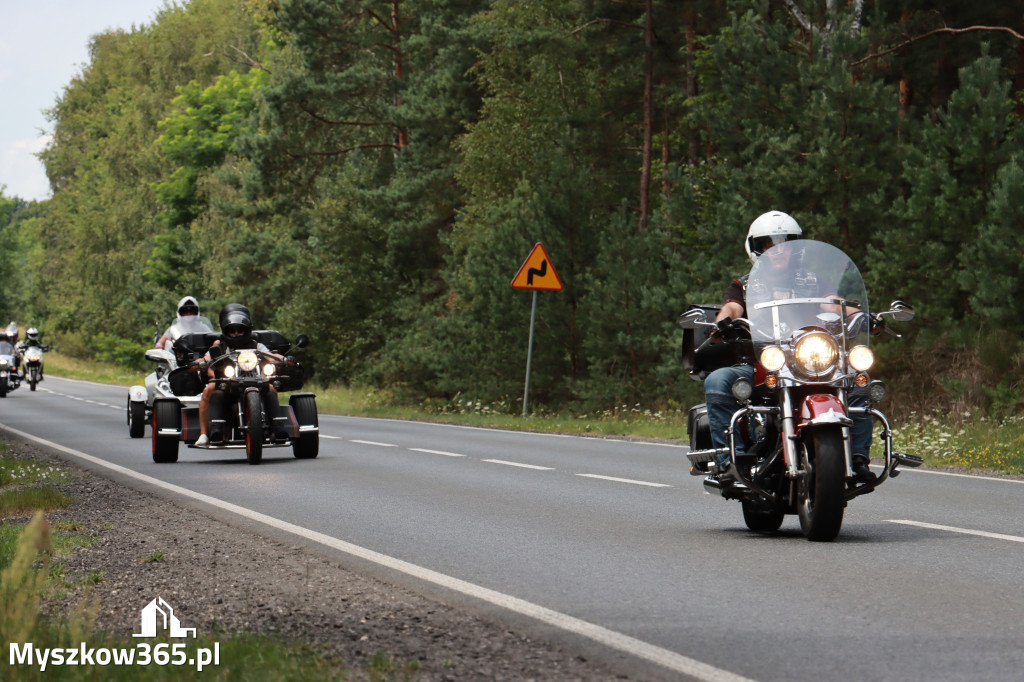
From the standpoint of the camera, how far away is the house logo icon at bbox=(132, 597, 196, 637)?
6.05 metres

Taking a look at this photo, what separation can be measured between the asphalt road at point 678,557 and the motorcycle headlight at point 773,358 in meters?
1.13

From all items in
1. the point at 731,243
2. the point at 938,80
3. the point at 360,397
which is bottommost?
the point at 360,397

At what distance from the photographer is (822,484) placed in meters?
8.37

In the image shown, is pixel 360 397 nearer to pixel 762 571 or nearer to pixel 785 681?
pixel 762 571

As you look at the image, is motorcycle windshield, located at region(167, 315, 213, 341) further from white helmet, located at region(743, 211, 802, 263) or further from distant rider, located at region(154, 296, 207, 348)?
white helmet, located at region(743, 211, 802, 263)

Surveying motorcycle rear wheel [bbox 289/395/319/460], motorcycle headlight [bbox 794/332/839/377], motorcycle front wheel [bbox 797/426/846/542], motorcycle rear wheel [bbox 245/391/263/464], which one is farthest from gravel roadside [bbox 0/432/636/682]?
motorcycle rear wheel [bbox 289/395/319/460]

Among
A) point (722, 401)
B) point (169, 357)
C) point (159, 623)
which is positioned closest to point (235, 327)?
point (169, 357)

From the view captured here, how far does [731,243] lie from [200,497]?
13075mm

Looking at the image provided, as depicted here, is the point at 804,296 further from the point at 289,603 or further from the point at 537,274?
the point at 537,274

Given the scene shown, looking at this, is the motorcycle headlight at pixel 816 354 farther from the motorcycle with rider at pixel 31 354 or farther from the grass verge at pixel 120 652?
the motorcycle with rider at pixel 31 354

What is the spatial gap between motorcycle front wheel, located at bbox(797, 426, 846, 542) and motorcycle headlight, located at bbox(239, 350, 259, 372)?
900 centimetres

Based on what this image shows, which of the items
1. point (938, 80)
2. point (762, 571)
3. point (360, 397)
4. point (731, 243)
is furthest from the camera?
point (360, 397)

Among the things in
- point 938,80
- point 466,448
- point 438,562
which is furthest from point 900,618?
point 938,80

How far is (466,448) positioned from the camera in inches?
771
